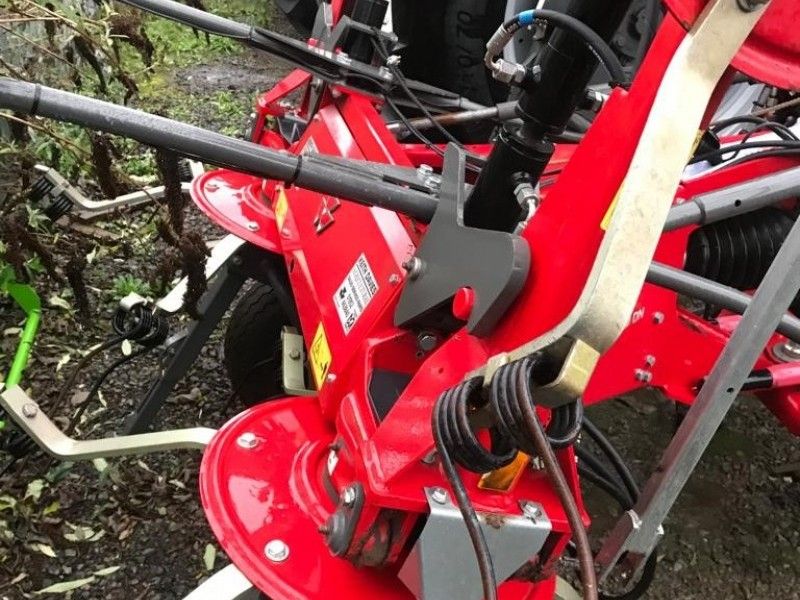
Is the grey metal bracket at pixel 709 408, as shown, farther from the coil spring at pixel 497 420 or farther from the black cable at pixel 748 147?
the black cable at pixel 748 147

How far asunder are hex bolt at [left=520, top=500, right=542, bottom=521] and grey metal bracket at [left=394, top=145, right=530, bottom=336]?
0.26 metres

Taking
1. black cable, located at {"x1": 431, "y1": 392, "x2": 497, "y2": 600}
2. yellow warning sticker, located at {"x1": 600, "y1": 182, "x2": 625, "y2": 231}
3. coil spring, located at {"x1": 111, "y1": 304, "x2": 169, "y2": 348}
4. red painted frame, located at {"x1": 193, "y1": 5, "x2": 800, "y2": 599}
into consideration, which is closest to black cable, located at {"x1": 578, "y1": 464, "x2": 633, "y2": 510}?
red painted frame, located at {"x1": 193, "y1": 5, "x2": 800, "y2": 599}

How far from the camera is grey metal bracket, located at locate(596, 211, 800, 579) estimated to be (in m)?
1.11

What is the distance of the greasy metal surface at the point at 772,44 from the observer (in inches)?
28.8

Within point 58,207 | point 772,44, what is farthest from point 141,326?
point 772,44

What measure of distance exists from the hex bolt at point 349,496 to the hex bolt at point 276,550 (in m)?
0.13

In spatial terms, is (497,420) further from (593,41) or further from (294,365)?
(294,365)

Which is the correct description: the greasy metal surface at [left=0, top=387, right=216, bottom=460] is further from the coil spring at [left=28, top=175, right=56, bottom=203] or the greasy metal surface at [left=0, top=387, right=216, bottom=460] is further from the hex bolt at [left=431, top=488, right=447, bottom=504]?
the coil spring at [left=28, top=175, right=56, bottom=203]

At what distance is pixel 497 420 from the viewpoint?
728mm

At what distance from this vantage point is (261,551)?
3.64ft

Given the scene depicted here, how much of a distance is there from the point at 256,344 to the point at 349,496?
3.15 ft

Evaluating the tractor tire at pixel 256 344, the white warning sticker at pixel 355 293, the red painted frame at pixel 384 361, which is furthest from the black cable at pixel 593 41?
the tractor tire at pixel 256 344

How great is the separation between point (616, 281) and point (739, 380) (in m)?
0.59

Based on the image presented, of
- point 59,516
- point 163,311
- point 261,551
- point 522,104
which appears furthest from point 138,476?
point 522,104
